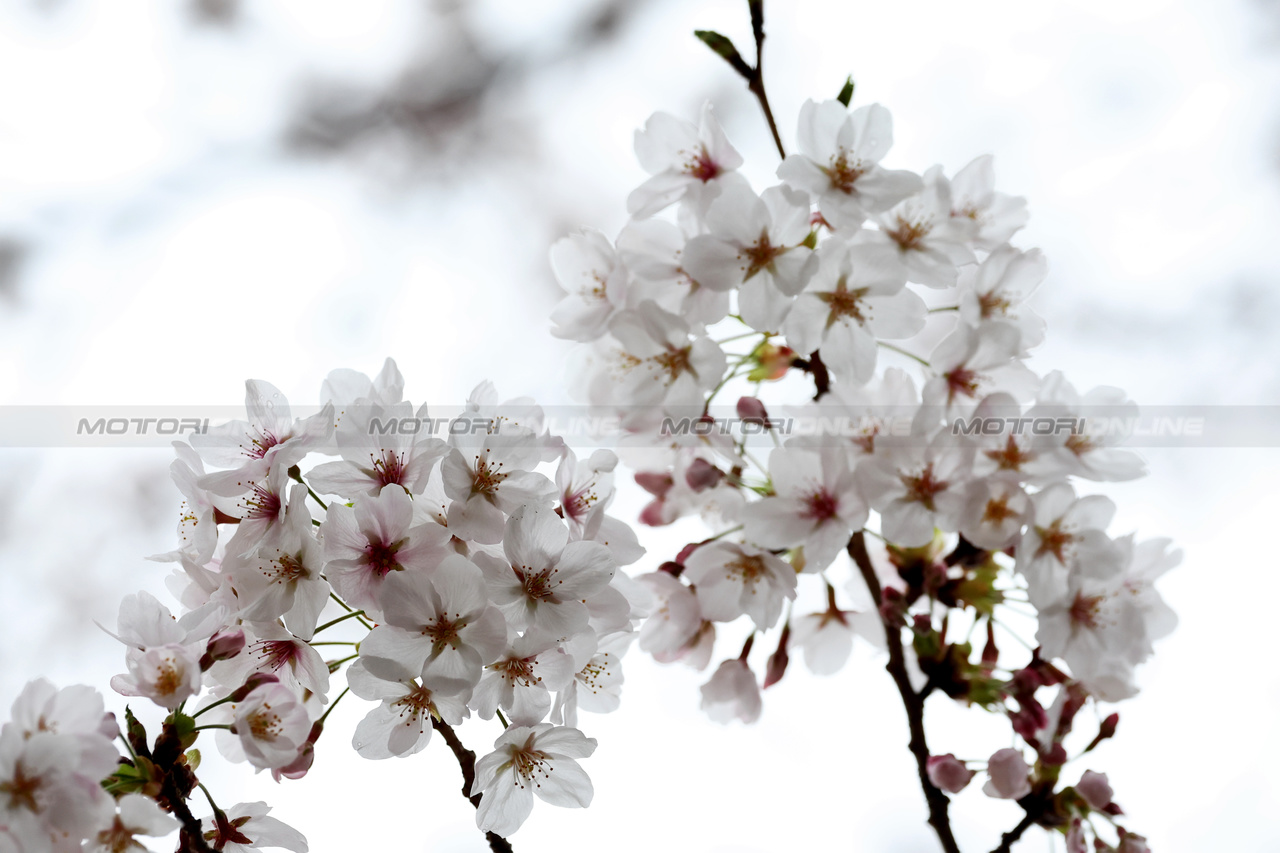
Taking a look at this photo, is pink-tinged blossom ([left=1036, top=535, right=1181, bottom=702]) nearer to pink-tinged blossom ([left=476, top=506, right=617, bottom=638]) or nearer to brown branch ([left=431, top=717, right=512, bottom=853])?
pink-tinged blossom ([left=476, top=506, right=617, bottom=638])

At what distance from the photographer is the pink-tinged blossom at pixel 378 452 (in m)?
0.81

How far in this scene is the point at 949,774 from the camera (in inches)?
33.3

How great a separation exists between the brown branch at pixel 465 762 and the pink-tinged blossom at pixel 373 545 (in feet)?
0.46

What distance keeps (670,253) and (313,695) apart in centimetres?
60

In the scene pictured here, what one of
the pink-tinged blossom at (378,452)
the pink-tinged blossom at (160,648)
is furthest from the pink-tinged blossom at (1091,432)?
the pink-tinged blossom at (160,648)

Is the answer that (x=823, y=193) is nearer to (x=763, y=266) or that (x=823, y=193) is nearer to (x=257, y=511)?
(x=763, y=266)

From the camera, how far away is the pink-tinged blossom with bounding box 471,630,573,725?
0.79 m

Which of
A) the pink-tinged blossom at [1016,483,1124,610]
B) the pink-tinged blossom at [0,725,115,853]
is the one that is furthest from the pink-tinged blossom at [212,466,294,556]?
the pink-tinged blossom at [1016,483,1124,610]

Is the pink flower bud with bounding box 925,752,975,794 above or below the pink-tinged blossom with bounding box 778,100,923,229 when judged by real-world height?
below

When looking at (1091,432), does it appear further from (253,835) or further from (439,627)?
(253,835)

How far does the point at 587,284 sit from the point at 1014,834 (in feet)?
2.35

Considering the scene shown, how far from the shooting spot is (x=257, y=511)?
32.6 inches

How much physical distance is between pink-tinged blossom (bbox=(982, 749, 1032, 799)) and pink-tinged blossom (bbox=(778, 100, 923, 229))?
53 centimetres

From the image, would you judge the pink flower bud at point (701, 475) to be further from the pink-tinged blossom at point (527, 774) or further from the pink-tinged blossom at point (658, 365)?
the pink-tinged blossom at point (527, 774)
